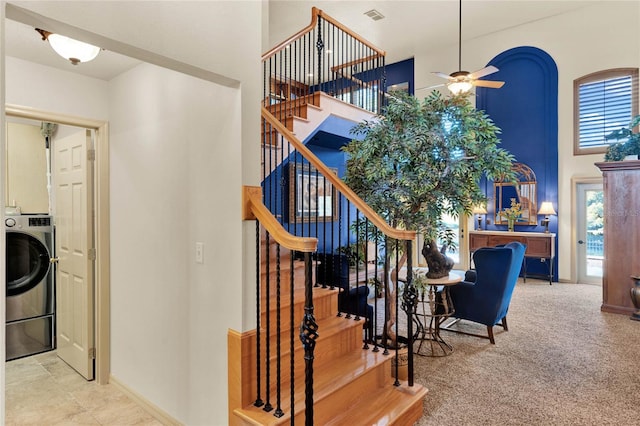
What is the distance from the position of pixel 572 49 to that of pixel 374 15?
12.8 ft

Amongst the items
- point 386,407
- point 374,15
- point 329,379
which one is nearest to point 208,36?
point 329,379

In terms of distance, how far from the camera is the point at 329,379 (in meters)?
2.27

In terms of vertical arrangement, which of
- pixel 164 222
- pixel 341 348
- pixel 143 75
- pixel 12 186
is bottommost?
pixel 341 348

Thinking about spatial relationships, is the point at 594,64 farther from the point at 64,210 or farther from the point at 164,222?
the point at 64,210

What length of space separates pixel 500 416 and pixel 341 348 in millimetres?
1108

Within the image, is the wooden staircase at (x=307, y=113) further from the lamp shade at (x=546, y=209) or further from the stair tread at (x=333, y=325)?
the lamp shade at (x=546, y=209)

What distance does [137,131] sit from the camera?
2635mm

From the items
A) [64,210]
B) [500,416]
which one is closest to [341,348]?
[500,416]

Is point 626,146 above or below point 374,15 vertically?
below

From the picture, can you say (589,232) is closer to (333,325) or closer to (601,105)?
(601,105)

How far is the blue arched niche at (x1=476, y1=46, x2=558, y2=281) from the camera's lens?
24.3 feet

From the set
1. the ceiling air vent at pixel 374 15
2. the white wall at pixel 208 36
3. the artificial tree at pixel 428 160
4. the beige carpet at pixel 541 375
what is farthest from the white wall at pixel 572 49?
the white wall at pixel 208 36

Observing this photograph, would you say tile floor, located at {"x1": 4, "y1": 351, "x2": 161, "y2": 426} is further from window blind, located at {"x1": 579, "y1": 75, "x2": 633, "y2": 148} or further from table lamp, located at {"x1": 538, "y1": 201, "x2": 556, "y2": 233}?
window blind, located at {"x1": 579, "y1": 75, "x2": 633, "y2": 148}

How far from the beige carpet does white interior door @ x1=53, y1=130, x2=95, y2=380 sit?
2637 mm
